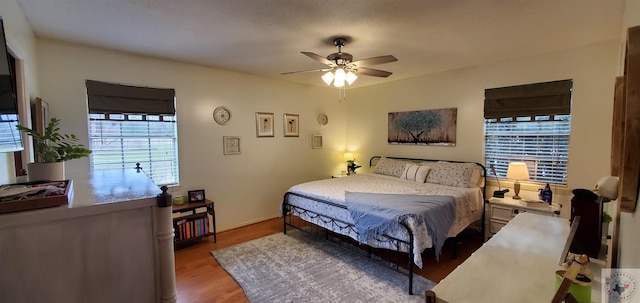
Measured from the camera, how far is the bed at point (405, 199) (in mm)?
2531

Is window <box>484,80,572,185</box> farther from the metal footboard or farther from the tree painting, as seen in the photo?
the metal footboard

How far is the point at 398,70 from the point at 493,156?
1.83 metres

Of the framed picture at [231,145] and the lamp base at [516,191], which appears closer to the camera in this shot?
the lamp base at [516,191]

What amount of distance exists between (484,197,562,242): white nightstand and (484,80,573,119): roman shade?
1.12 meters

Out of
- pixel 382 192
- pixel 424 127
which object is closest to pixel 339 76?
pixel 382 192

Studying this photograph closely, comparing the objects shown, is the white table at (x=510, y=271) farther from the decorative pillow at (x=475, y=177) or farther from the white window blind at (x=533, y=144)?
the white window blind at (x=533, y=144)

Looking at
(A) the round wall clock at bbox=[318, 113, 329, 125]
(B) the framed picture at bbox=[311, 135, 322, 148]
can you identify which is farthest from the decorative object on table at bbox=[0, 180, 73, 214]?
(A) the round wall clock at bbox=[318, 113, 329, 125]

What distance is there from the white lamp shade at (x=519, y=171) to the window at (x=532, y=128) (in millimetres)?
329

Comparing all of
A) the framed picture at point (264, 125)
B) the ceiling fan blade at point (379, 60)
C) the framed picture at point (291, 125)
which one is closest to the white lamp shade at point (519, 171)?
the ceiling fan blade at point (379, 60)

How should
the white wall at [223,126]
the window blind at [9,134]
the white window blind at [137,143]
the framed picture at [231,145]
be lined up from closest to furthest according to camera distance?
the window blind at [9,134] < the white wall at [223,126] < the white window blind at [137,143] < the framed picture at [231,145]

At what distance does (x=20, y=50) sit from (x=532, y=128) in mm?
5224

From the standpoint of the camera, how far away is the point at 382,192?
3.40 meters

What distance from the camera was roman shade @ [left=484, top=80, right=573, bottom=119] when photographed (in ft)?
10.4

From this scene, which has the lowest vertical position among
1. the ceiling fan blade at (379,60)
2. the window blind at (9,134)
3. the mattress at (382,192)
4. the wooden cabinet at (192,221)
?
the wooden cabinet at (192,221)
